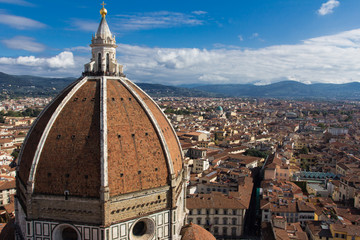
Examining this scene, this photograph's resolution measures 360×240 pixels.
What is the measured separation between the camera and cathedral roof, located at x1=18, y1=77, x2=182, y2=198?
15.3 metres

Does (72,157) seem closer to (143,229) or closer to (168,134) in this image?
(143,229)

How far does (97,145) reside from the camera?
15469 mm

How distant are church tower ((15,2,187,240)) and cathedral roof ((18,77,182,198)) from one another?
0.05m

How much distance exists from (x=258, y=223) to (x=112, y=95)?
25.2 m

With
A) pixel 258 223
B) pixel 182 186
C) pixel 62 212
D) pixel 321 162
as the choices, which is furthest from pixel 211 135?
pixel 62 212

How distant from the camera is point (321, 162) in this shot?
187 ft

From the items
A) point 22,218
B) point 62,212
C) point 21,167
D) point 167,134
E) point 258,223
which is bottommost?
point 258,223

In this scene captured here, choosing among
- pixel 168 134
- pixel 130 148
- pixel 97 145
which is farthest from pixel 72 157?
pixel 168 134

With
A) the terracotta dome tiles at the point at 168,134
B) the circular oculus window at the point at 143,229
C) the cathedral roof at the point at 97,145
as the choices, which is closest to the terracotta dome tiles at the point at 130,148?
the cathedral roof at the point at 97,145

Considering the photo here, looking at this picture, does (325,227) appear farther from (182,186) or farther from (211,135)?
(211,135)

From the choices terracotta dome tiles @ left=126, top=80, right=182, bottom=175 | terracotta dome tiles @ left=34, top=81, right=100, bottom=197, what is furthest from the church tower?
terracotta dome tiles @ left=126, top=80, right=182, bottom=175

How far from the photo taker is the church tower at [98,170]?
1522 cm

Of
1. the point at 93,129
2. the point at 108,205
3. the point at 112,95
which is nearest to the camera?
the point at 108,205

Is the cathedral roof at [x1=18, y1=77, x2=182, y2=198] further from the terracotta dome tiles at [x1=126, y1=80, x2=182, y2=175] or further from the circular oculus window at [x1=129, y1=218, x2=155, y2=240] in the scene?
the circular oculus window at [x1=129, y1=218, x2=155, y2=240]
